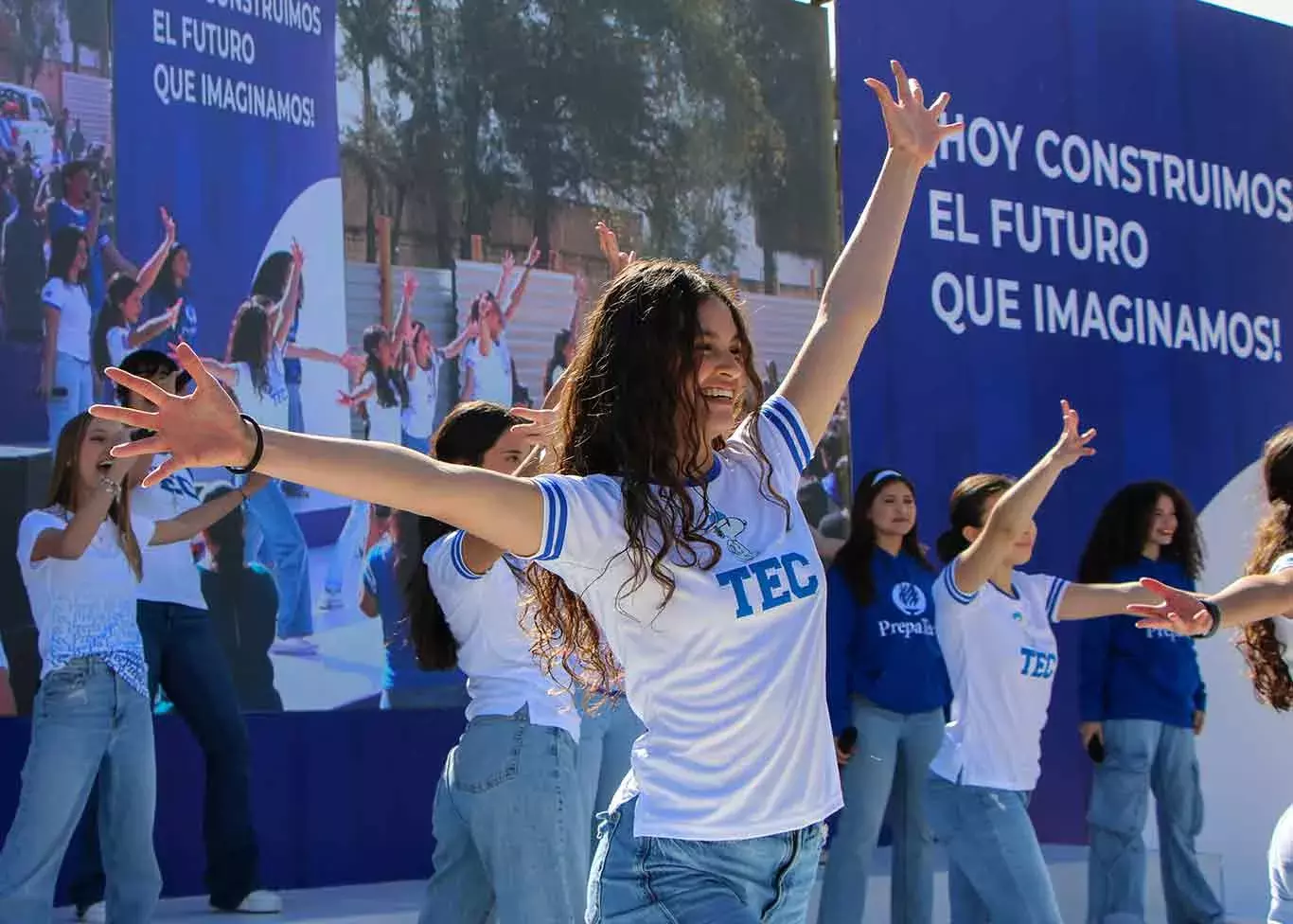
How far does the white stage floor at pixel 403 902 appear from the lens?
18.8ft

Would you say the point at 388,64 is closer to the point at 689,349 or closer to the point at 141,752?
the point at 141,752

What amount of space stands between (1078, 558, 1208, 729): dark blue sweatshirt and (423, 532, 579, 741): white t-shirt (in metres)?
3.54

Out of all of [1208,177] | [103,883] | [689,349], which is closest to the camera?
[689,349]

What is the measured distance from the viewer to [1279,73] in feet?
33.4

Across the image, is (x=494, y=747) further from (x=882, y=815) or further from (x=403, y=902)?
(x=882, y=815)

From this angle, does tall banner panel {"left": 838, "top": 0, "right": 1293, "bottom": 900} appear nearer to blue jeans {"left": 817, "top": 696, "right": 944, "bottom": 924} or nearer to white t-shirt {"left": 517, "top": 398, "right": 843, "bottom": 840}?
blue jeans {"left": 817, "top": 696, "right": 944, "bottom": 924}

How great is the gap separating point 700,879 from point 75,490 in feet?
10.5

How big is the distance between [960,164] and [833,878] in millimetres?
4005

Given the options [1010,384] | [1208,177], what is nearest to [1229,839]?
[1010,384]

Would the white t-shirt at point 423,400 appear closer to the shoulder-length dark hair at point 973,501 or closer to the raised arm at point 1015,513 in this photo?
the shoulder-length dark hair at point 973,501

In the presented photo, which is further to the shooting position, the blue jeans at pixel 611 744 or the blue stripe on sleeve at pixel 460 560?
the blue jeans at pixel 611 744

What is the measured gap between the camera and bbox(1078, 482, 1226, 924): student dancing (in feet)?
22.5

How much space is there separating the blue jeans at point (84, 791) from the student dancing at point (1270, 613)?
2.85 meters

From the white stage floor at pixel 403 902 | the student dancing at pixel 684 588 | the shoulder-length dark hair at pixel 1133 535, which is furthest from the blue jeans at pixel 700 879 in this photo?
the shoulder-length dark hair at pixel 1133 535
